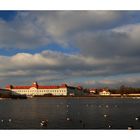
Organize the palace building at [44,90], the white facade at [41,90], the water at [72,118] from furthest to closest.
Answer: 1. the white facade at [41,90]
2. the palace building at [44,90]
3. the water at [72,118]

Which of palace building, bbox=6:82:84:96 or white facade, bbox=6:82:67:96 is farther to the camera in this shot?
white facade, bbox=6:82:67:96

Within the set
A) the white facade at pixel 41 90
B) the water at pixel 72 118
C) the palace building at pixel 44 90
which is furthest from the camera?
the white facade at pixel 41 90

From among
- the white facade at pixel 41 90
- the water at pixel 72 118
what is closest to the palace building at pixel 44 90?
the white facade at pixel 41 90

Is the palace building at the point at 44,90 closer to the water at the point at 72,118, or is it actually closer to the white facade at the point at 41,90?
the white facade at the point at 41,90

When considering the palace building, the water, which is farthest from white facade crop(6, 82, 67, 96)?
the water

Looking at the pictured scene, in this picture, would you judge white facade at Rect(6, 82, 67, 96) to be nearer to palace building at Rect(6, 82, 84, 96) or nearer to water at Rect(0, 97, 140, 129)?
palace building at Rect(6, 82, 84, 96)

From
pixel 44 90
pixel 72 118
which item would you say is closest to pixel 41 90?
pixel 44 90

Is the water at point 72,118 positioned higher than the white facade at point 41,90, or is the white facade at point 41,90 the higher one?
the white facade at point 41,90

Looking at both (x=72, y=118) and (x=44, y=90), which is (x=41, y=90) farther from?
(x=72, y=118)

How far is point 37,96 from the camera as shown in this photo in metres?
51.7
